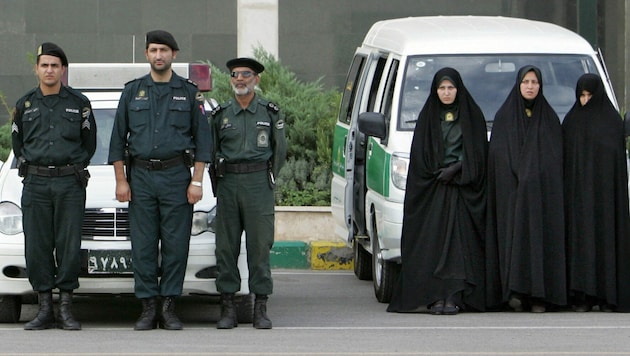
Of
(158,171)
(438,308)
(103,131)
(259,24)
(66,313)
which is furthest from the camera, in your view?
(259,24)

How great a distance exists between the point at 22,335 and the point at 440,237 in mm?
3023

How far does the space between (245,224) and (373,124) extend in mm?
1644

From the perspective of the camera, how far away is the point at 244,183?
984 cm

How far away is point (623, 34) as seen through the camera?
2061 centimetres

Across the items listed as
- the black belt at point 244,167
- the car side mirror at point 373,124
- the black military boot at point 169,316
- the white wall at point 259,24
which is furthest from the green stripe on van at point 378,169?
the white wall at point 259,24

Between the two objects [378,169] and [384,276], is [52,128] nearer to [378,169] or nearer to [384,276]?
[378,169]

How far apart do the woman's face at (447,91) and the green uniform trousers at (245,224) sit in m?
1.52

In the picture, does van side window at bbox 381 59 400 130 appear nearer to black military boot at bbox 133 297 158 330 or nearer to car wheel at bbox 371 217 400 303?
car wheel at bbox 371 217 400 303

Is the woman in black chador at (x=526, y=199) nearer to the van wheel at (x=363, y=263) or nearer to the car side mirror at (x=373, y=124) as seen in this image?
the car side mirror at (x=373, y=124)

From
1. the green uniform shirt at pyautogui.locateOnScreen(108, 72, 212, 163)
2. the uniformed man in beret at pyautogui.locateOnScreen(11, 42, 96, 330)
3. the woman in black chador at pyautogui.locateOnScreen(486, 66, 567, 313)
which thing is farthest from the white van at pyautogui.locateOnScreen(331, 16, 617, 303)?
the uniformed man in beret at pyautogui.locateOnScreen(11, 42, 96, 330)

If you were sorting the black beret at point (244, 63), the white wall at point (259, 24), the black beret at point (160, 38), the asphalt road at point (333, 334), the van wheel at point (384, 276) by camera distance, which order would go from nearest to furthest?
the asphalt road at point (333, 334)
the black beret at point (160, 38)
the black beret at point (244, 63)
the van wheel at point (384, 276)
the white wall at point (259, 24)

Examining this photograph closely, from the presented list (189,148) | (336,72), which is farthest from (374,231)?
(336,72)

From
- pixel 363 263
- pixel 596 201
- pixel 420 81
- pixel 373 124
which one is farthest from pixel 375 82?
pixel 596 201

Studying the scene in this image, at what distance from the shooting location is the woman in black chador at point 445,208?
10.7m
